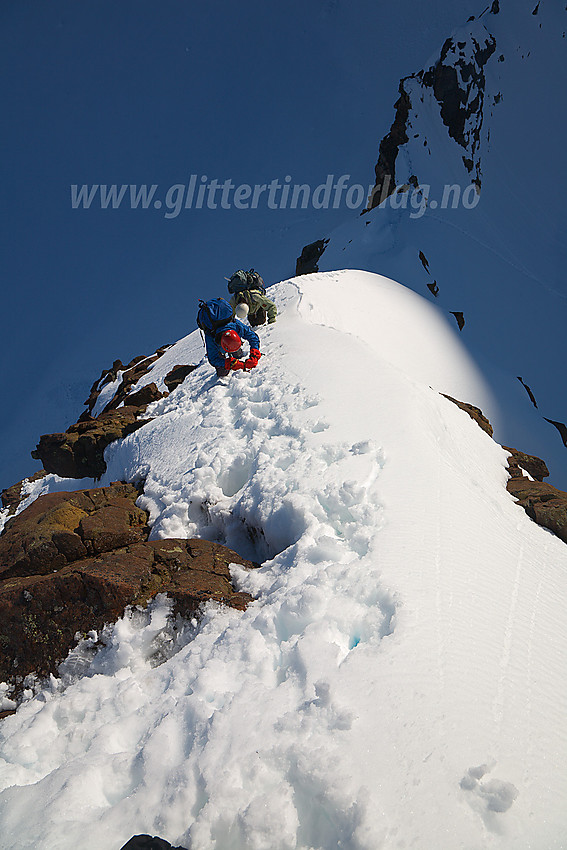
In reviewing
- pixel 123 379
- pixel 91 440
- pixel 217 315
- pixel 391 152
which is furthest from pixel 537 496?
pixel 391 152

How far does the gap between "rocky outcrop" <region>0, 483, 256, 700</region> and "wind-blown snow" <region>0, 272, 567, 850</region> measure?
16 cm

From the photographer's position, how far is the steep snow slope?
1455cm

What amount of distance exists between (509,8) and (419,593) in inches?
1034

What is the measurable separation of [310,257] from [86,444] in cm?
1621

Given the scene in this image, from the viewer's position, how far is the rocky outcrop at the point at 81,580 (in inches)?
126

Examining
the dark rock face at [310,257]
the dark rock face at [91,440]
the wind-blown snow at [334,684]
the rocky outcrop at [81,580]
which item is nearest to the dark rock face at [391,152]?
the dark rock face at [310,257]

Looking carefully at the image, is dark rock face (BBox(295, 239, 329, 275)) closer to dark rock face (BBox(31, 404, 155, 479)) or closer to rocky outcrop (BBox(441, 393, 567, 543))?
dark rock face (BBox(31, 404, 155, 479))

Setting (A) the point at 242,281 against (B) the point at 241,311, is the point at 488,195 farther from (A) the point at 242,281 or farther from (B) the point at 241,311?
(B) the point at 241,311

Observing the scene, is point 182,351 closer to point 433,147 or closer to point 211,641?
point 211,641

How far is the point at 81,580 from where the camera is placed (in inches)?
130

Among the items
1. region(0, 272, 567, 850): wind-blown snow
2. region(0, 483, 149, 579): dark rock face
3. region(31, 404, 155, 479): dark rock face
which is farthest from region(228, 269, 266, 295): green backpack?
region(0, 483, 149, 579): dark rock face

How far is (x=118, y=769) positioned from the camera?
90.3 inches

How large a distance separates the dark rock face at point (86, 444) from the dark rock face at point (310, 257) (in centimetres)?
1401

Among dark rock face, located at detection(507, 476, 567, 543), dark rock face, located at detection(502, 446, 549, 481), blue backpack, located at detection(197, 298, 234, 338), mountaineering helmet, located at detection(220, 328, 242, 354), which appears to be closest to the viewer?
dark rock face, located at detection(507, 476, 567, 543)
